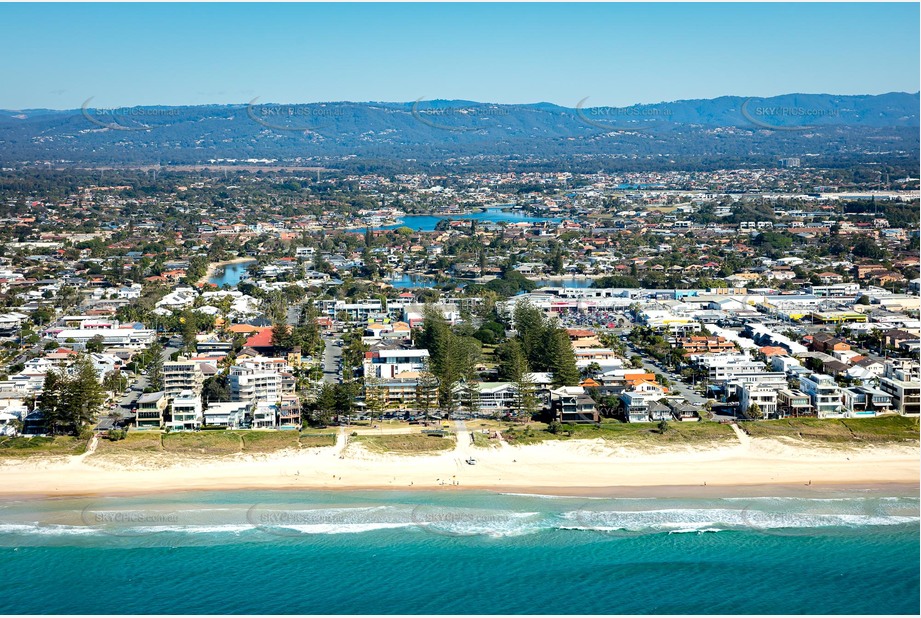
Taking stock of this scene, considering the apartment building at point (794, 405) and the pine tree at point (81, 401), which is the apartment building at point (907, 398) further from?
the pine tree at point (81, 401)

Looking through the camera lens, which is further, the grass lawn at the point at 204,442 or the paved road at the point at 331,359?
the paved road at the point at 331,359

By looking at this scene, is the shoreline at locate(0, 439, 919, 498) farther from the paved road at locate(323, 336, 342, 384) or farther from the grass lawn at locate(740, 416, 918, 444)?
the paved road at locate(323, 336, 342, 384)

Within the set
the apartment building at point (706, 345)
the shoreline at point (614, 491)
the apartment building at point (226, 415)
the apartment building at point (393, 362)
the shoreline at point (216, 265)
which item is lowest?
the shoreline at point (216, 265)

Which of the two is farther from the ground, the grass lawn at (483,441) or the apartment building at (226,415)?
the apartment building at (226,415)

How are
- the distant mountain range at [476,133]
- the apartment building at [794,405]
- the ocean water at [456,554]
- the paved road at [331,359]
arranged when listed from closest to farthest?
1. the ocean water at [456,554]
2. the apartment building at [794,405]
3. the paved road at [331,359]
4. the distant mountain range at [476,133]

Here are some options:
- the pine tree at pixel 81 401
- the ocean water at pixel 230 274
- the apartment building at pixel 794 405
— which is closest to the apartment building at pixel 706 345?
the apartment building at pixel 794 405

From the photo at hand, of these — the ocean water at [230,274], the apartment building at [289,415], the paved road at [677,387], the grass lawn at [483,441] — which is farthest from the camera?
the ocean water at [230,274]
